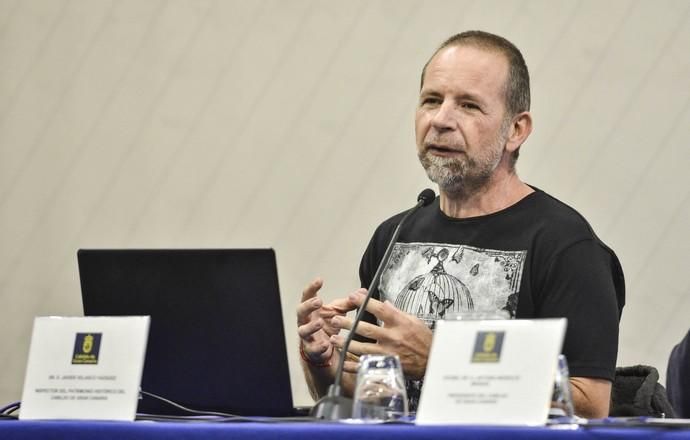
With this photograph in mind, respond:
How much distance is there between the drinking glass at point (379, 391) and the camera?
143cm

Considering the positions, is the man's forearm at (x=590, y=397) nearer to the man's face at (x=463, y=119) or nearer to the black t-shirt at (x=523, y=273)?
the black t-shirt at (x=523, y=273)

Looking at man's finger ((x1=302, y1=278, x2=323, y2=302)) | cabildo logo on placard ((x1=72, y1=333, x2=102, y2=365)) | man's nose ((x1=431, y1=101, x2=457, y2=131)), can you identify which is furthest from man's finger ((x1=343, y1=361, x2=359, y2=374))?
cabildo logo on placard ((x1=72, y1=333, x2=102, y2=365))

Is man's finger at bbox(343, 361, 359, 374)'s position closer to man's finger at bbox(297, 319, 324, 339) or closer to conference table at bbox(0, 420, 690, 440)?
man's finger at bbox(297, 319, 324, 339)

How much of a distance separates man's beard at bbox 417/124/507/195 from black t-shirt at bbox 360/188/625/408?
0.25ft

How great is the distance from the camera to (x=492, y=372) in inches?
50.8

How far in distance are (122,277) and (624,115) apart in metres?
1.77

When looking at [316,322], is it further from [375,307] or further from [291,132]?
[291,132]

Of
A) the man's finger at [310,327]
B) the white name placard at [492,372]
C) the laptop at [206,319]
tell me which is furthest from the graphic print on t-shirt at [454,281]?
the white name placard at [492,372]

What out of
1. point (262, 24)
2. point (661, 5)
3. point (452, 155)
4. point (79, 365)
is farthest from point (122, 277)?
point (661, 5)

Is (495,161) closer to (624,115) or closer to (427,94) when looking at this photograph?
(427,94)

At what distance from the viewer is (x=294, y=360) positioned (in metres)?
3.08

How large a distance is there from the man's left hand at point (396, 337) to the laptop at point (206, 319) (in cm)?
30

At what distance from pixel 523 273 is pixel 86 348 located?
3.16 feet

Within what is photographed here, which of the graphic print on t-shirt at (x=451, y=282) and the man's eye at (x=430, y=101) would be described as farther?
the man's eye at (x=430, y=101)
